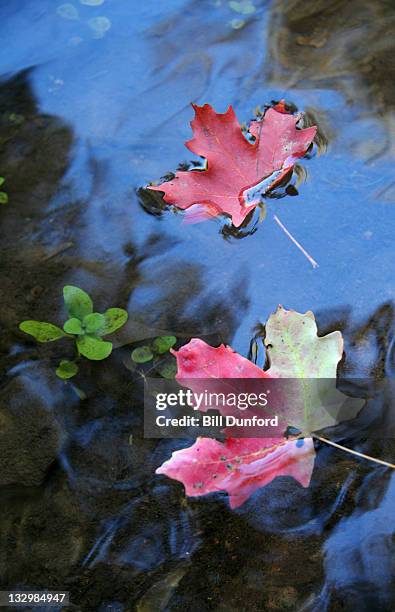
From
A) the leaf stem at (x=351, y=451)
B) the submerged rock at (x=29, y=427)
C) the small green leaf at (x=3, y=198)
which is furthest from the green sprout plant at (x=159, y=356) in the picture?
the small green leaf at (x=3, y=198)

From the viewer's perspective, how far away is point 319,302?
4.98ft

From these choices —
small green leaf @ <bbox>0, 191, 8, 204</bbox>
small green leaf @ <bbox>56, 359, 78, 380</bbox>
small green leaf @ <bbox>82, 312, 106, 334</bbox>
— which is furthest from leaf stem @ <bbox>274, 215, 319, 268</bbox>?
small green leaf @ <bbox>0, 191, 8, 204</bbox>

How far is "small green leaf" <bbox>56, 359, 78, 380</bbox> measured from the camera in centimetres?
149

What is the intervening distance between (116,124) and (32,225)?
0.44m

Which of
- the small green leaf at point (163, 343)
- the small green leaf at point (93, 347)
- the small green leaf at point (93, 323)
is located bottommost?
the small green leaf at point (163, 343)

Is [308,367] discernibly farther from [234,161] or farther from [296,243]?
[234,161]

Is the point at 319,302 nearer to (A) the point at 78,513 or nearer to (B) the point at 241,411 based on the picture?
(B) the point at 241,411

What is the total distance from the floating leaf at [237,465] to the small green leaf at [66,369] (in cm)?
36

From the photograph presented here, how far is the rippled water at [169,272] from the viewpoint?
→ 4.14 ft

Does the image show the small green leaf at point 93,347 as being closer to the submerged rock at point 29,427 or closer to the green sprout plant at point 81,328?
the green sprout plant at point 81,328

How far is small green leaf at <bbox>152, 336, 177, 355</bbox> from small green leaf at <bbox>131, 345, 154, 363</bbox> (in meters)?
0.02

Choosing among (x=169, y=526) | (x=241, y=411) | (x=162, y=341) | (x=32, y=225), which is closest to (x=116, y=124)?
(x=32, y=225)

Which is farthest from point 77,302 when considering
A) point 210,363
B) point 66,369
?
point 210,363

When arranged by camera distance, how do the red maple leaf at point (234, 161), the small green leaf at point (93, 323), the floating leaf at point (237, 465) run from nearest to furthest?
the floating leaf at point (237, 465)
the small green leaf at point (93, 323)
the red maple leaf at point (234, 161)
